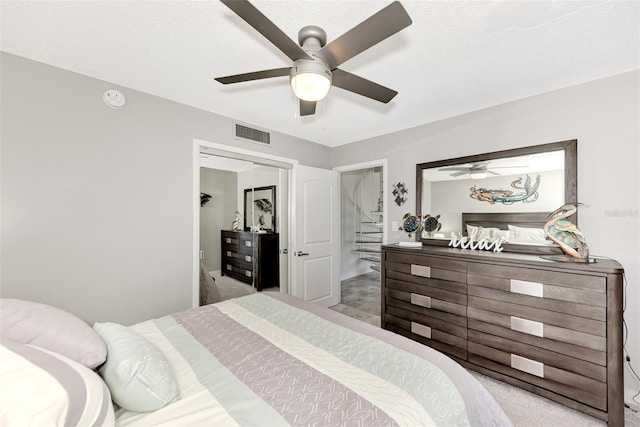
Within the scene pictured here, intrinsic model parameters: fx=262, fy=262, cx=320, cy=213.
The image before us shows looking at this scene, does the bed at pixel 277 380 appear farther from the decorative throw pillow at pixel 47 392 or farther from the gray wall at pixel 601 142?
the gray wall at pixel 601 142

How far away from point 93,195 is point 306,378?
218 centimetres

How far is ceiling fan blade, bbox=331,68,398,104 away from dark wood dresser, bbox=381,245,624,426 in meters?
1.51

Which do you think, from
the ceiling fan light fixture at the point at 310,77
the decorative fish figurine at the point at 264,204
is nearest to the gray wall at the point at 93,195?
the decorative fish figurine at the point at 264,204

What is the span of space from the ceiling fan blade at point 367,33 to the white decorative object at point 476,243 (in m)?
2.12

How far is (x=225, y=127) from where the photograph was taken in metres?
2.87

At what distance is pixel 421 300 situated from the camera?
2533 mm

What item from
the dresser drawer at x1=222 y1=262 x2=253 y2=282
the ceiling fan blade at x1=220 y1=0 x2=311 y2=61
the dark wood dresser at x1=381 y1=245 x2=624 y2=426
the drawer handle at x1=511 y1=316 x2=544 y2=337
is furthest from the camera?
the dresser drawer at x1=222 y1=262 x2=253 y2=282

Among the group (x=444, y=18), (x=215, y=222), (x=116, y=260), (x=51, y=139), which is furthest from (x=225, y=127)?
(x=444, y=18)

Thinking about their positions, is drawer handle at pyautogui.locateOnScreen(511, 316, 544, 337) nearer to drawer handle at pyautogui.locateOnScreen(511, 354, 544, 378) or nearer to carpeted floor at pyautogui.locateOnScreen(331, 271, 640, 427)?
drawer handle at pyautogui.locateOnScreen(511, 354, 544, 378)

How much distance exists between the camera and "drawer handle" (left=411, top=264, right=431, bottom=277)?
2.49 metres

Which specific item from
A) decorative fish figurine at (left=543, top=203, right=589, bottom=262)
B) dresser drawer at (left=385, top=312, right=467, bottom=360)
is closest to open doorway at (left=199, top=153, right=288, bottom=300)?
dresser drawer at (left=385, top=312, right=467, bottom=360)

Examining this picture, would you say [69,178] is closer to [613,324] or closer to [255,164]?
[255,164]

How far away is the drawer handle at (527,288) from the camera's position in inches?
75.2

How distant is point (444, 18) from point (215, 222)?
284 centimetres
